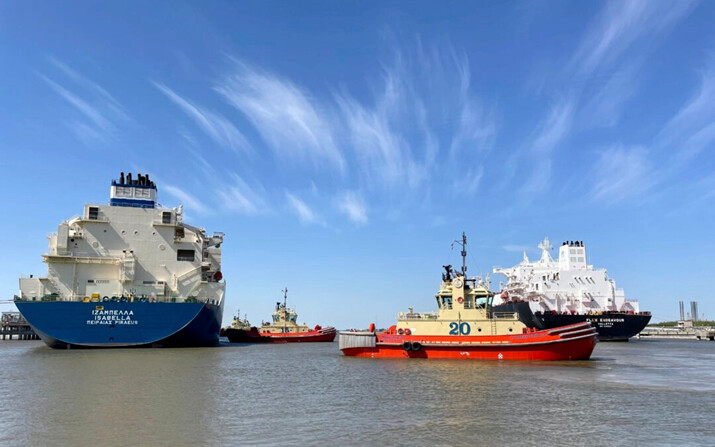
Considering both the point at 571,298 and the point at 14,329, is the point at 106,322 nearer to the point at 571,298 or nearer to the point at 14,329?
the point at 14,329

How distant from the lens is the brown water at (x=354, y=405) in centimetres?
1245

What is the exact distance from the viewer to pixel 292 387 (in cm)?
2056

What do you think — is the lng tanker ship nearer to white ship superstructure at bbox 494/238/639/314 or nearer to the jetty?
the jetty

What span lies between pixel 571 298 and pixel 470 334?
42.6 metres

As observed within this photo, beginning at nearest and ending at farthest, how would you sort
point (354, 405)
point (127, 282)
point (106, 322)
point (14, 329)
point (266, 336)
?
point (354, 405) → point (106, 322) → point (127, 282) → point (266, 336) → point (14, 329)

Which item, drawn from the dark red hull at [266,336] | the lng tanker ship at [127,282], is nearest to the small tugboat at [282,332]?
the dark red hull at [266,336]

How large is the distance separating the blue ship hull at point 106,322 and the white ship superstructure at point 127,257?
175 centimetres

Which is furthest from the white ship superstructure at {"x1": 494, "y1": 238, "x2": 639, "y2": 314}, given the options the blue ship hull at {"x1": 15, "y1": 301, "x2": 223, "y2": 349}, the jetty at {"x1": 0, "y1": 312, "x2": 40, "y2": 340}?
the jetty at {"x1": 0, "y1": 312, "x2": 40, "y2": 340}

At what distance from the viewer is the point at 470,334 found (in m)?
30.6

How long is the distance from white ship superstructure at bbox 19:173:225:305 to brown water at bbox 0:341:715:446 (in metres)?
12.5

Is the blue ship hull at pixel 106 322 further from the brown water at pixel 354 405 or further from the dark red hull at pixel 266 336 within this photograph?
the dark red hull at pixel 266 336

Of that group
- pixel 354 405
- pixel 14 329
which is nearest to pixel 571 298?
pixel 354 405

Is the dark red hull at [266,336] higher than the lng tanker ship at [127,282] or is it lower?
lower

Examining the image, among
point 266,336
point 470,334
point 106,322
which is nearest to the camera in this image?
point 470,334
